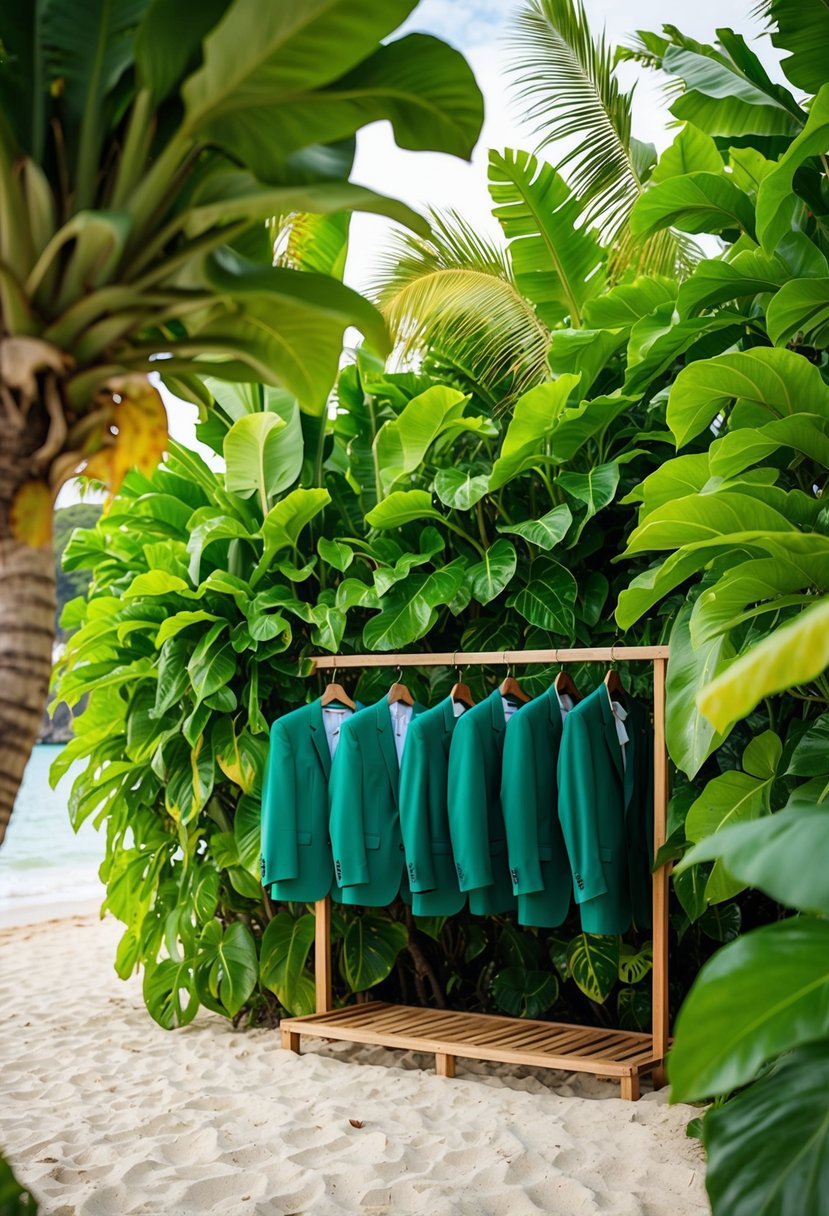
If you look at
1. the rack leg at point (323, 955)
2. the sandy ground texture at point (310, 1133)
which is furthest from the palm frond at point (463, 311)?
the sandy ground texture at point (310, 1133)

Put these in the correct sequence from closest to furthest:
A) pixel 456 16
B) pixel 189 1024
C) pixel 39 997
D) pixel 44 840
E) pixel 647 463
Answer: pixel 647 463 → pixel 189 1024 → pixel 39 997 → pixel 456 16 → pixel 44 840

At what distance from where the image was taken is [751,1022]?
1.19 metres

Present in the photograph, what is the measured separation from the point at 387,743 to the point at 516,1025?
1.09 meters

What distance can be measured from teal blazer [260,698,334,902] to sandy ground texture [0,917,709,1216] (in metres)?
0.63

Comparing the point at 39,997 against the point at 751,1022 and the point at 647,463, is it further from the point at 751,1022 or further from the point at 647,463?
the point at 751,1022

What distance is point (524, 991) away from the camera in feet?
13.2

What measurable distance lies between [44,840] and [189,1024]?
51.3 feet

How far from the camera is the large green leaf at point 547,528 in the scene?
3.66 m

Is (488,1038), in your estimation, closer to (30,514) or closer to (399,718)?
(399,718)

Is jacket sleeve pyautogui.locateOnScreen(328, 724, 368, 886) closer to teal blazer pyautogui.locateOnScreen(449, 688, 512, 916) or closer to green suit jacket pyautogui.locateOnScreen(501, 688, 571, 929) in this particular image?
teal blazer pyautogui.locateOnScreen(449, 688, 512, 916)

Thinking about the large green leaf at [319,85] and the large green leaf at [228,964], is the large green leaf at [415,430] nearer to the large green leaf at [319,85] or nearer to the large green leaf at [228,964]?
the large green leaf at [228,964]

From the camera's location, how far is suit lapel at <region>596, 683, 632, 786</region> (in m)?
3.56

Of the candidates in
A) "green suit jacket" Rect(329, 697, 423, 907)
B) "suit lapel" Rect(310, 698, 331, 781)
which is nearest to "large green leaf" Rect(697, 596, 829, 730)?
"green suit jacket" Rect(329, 697, 423, 907)

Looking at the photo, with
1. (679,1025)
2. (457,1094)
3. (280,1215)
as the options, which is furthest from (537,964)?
(679,1025)
